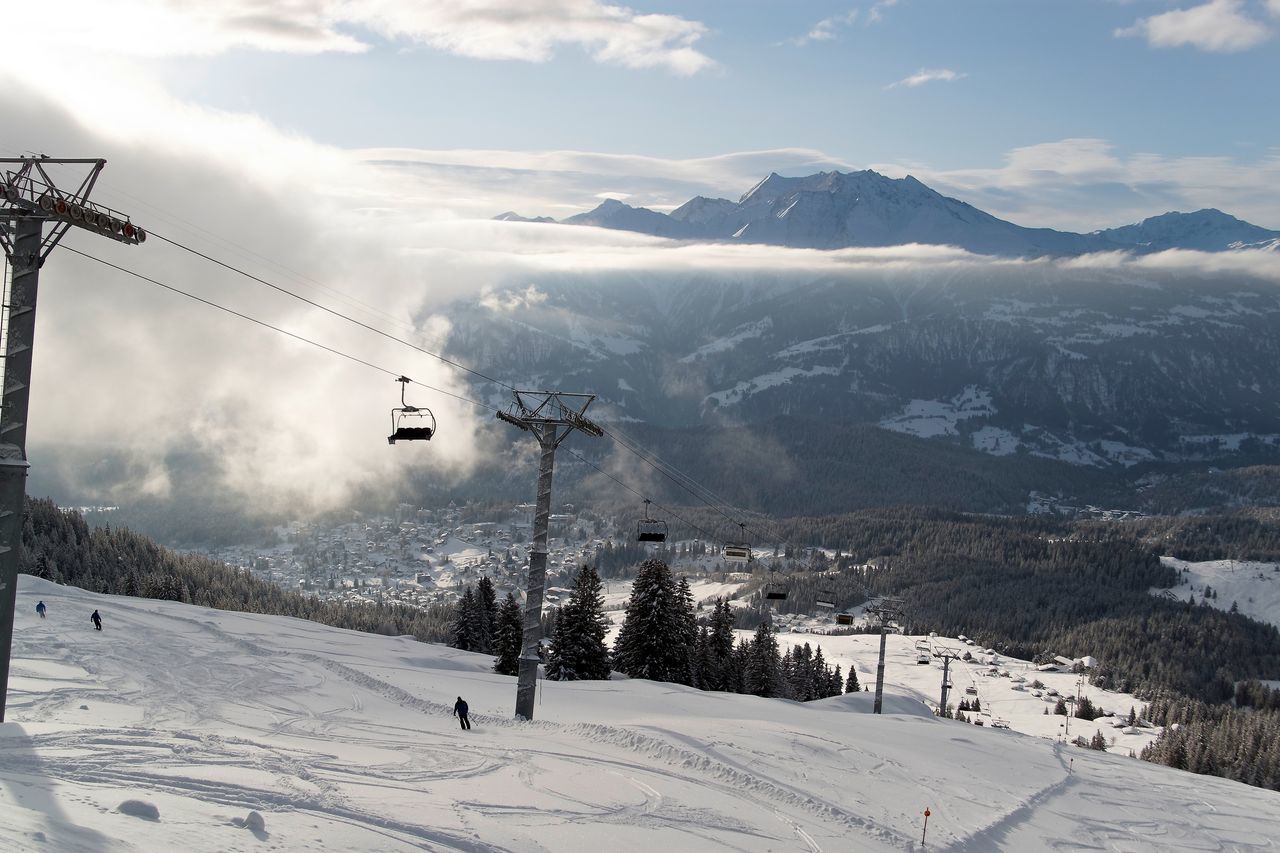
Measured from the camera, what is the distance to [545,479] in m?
39.1

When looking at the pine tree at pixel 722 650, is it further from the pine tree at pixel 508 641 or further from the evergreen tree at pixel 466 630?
the evergreen tree at pixel 466 630

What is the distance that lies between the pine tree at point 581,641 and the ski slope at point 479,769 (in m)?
7.19

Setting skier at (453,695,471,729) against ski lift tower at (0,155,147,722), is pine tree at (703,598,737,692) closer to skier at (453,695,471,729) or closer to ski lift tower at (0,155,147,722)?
skier at (453,695,471,729)

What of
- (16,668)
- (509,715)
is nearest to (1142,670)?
(509,715)

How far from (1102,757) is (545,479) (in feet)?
142

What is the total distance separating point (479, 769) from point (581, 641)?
3819 centimetres

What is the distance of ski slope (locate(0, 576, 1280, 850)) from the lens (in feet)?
66.7

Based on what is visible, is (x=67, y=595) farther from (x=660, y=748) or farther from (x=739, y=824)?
(x=739, y=824)

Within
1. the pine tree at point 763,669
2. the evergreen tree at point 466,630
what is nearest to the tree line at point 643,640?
the pine tree at point 763,669

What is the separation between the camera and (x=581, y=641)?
65.3 metres

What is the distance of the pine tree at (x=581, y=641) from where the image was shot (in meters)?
64.8

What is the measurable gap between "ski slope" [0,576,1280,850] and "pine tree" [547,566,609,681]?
719cm

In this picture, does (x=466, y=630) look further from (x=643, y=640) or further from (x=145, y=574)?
(x=145, y=574)

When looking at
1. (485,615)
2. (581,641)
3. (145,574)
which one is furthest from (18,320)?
(145,574)
